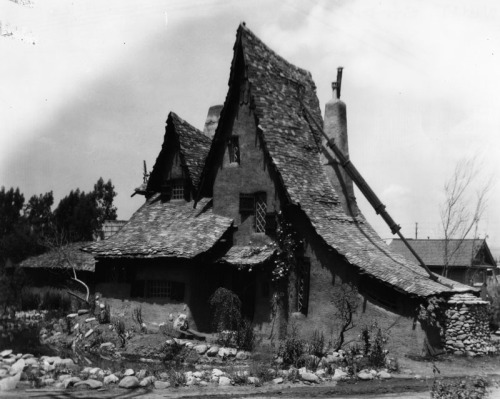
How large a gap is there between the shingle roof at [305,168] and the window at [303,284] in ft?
4.97

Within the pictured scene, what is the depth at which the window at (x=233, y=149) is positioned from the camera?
23344 millimetres

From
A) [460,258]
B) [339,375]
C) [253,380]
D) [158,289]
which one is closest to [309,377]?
[339,375]

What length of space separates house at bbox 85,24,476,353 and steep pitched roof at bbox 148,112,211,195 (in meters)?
0.23

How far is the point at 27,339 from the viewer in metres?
22.6

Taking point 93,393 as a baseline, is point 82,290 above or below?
above

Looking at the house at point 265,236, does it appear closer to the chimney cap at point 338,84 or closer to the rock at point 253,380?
the chimney cap at point 338,84

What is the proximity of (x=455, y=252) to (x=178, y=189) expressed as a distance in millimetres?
28219

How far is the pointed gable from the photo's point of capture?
19.1 metres

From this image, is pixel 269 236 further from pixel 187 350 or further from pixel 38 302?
pixel 38 302

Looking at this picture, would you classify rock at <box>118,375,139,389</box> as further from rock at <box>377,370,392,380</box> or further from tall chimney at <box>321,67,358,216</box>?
tall chimney at <box>321,67,358,216</box>

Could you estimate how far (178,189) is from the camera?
26.8 metres

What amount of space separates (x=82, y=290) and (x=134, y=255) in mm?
11596

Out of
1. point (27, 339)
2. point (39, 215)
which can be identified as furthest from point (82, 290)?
point (39, 215)

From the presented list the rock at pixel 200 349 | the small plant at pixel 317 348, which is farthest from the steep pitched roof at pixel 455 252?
the rock at pixel 200 349
